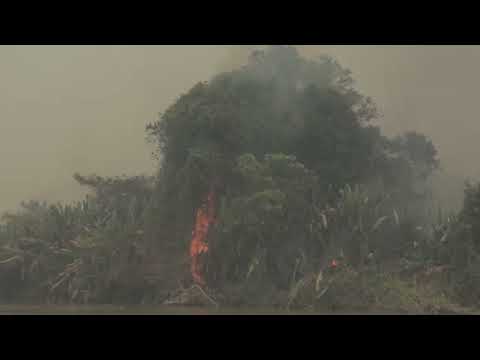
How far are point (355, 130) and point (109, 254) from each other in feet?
42.9

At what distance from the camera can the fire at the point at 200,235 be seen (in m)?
23.7

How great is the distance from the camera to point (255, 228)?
2273cm

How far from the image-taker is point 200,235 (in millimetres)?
24500

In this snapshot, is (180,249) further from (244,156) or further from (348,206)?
(348,206)

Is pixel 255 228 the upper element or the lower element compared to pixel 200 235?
upper

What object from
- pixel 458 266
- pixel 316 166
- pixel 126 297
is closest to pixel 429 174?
pixel 316 166

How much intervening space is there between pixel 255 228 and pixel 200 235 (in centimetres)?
296

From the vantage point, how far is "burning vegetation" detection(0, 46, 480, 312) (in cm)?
2133

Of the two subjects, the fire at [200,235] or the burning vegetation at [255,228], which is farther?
the fire at [200,235]

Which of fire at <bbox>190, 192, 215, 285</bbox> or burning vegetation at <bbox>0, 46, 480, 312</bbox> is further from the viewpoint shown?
fire at <bbox>190, 192, 215, 285</bbox>

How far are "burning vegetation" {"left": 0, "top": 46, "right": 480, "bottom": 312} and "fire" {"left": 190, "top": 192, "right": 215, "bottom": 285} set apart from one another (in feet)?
0.16

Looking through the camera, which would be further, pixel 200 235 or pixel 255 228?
pixel 200 235

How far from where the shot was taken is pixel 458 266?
2073cm

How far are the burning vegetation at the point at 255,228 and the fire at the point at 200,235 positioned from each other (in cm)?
5
